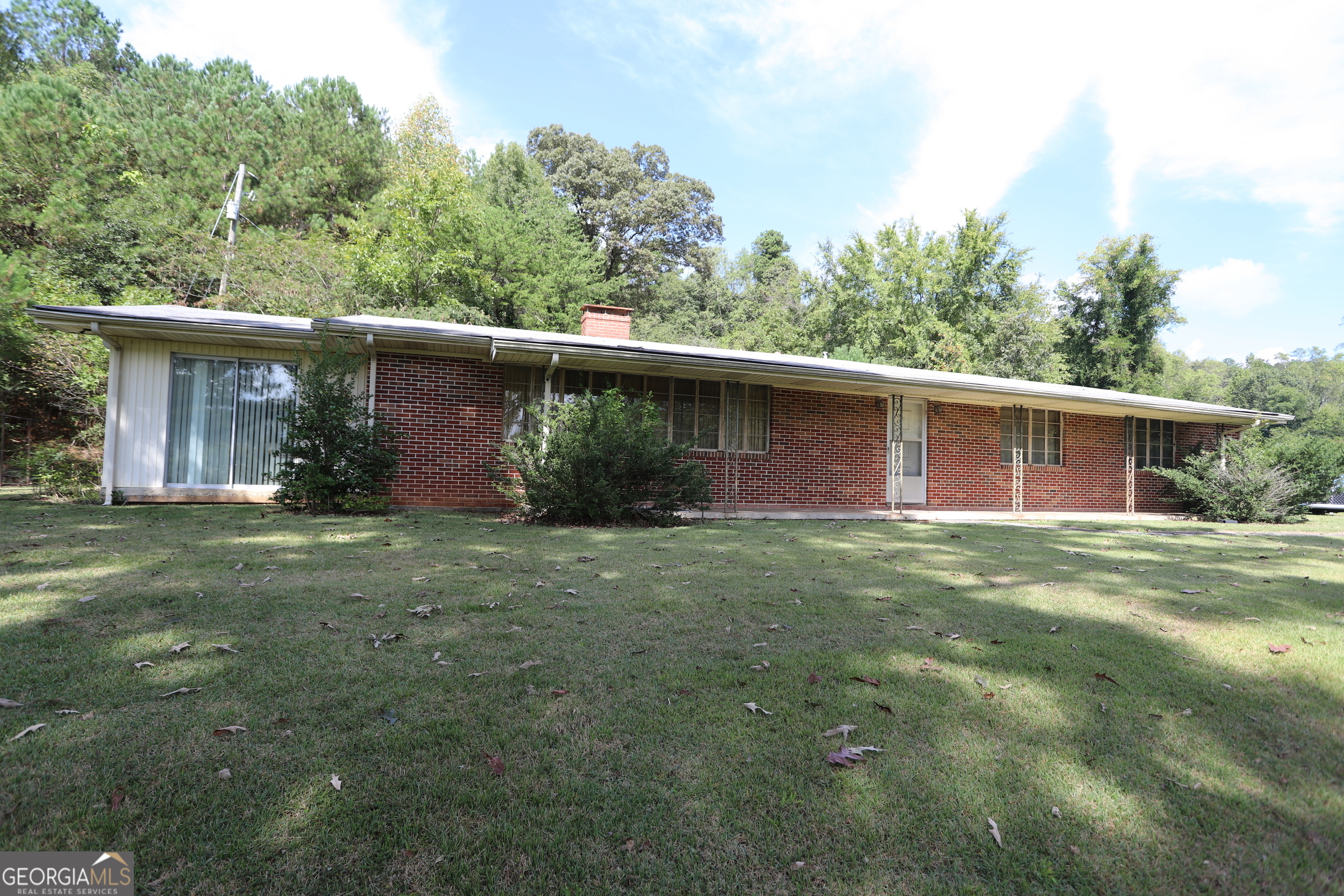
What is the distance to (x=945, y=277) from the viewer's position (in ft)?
96.5

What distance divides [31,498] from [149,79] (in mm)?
21867

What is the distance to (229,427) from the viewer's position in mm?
9836

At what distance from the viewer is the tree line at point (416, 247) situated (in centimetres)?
1630

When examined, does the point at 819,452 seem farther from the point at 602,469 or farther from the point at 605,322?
the point at 602,469

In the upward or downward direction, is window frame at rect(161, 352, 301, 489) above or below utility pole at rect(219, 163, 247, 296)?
below

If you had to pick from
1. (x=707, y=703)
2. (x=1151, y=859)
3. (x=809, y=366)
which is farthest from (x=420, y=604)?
(x=809, y=366)

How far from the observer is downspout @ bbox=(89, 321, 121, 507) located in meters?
9.05

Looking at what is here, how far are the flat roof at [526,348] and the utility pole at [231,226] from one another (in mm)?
8620

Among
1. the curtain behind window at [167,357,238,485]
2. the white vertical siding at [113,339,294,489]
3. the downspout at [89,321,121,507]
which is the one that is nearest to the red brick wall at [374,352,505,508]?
the curtain behind window at [167,357,238,485]

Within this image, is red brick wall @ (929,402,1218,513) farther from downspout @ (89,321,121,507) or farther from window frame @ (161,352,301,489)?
downspout @ (89,321,121,507)

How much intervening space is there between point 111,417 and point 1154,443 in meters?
21.5

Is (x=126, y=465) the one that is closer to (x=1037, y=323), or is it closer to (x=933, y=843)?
(x=933, y=843)

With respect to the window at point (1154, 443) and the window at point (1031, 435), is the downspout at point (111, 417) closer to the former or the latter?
the window at point (1031, 435)

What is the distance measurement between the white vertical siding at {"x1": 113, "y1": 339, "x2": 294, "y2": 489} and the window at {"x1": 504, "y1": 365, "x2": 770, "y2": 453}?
4.83m
